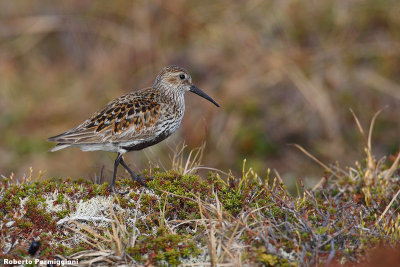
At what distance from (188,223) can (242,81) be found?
5931 mm

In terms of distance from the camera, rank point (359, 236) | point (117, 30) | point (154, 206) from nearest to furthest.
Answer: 1. point (359, 236)
2. point (154, 206)
3. point (117, 30)

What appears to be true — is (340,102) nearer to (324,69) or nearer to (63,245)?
(324,69)

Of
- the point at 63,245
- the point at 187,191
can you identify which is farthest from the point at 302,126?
the point at 63,245

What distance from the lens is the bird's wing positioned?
5666 millimetres

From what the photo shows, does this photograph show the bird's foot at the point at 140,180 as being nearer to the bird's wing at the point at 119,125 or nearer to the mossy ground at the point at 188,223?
the mossy ground at the point at 188,223

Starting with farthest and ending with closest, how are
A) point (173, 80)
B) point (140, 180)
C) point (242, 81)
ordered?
point (242, 81), point (173, 80), point (140, 180)

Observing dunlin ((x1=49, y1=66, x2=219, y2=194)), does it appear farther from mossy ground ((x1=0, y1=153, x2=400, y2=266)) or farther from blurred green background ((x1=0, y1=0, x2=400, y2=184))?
blurred green background ((x1=0, y1=0, x2=400, y2=184))

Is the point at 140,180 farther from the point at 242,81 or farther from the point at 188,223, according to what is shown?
the point at 242,81

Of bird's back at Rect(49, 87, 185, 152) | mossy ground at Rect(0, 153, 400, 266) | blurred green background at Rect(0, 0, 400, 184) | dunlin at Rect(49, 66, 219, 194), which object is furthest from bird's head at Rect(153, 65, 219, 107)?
blurred green background at Rect(0, 0, 400, 184)

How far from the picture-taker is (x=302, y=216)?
14.1 feet

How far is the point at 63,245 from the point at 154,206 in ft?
2.81

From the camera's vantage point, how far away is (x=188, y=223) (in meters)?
4.70

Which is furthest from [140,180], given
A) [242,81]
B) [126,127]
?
[242,81]

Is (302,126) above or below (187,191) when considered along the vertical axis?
below
